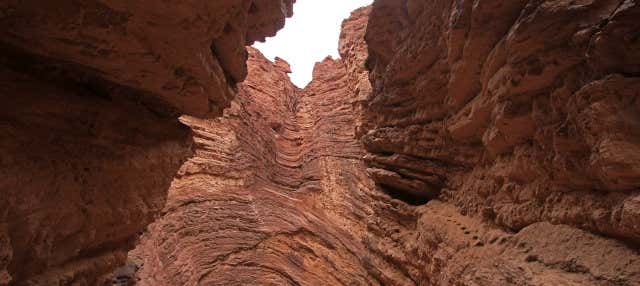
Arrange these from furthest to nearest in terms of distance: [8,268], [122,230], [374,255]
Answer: [374,255], [122,230], [8,268]

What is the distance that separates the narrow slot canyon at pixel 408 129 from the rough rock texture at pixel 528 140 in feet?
0.04

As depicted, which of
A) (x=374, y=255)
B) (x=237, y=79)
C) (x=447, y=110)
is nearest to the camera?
(x=237, y=79)

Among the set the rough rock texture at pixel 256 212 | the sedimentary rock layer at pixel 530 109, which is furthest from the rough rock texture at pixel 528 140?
the rough rock texture at pixel 256 212

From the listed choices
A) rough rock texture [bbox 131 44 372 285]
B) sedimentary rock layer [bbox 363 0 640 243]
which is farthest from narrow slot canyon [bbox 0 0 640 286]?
rough rock texture [bbox 131 44 372 285]

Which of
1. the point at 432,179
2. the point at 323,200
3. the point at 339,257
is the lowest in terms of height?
the point at 339,257

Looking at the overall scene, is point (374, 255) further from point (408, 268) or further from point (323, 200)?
point (323, 200)

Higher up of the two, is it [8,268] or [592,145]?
[592,145]

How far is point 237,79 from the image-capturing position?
3871mm

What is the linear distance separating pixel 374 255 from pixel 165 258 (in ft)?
18.7

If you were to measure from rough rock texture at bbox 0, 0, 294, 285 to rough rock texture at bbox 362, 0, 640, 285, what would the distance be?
1996 millimetres

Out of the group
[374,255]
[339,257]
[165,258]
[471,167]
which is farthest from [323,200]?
[471,167]

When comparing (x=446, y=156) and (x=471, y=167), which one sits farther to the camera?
(x=446, y=156)

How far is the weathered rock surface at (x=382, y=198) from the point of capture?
2371 mm

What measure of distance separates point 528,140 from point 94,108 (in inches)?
141
